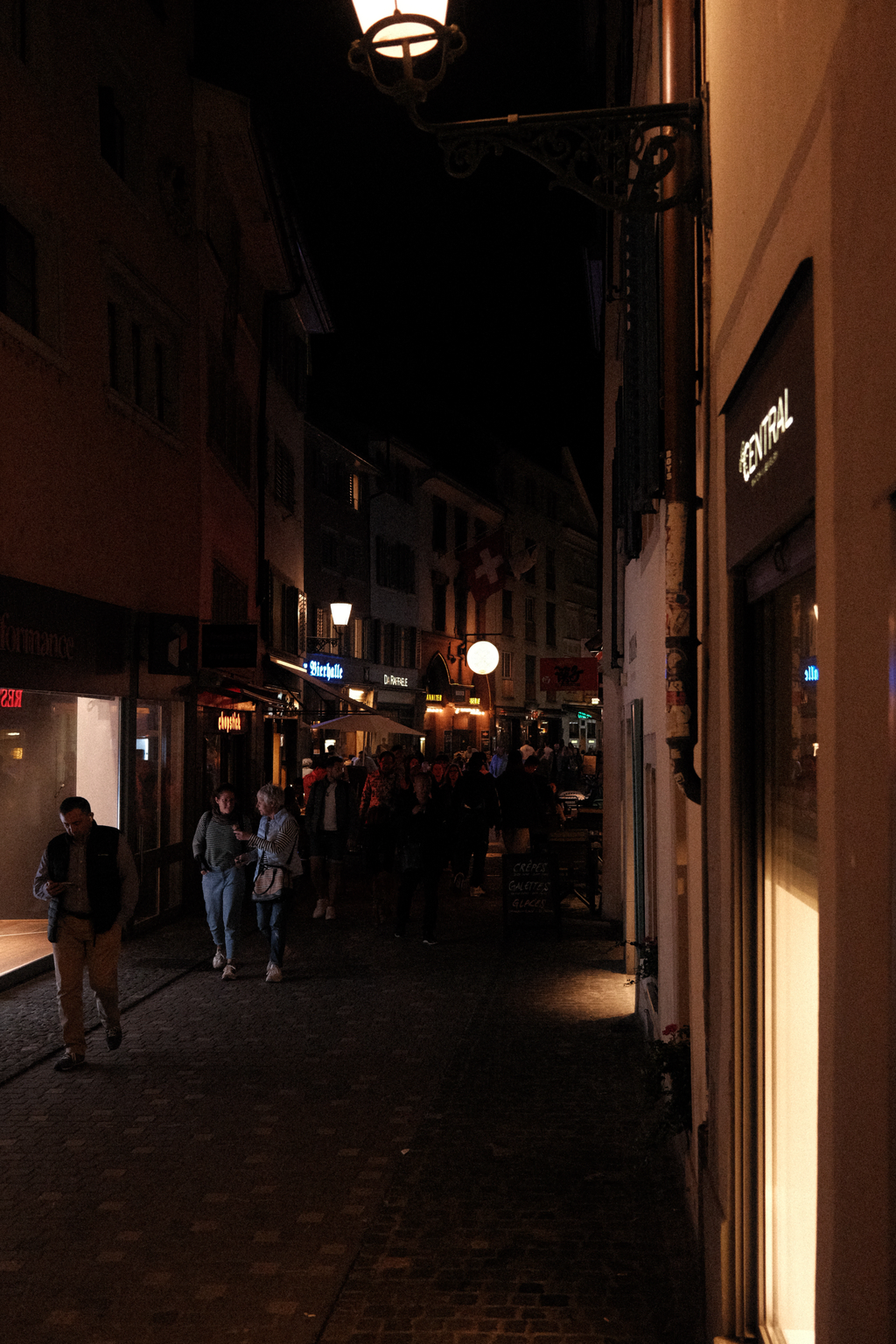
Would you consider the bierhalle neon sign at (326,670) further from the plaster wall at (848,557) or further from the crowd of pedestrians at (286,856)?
the plaster wall at (848,557)

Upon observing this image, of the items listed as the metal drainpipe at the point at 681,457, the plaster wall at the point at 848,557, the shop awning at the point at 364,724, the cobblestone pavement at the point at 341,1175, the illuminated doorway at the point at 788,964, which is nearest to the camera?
the plaster wall at the point at 848,557

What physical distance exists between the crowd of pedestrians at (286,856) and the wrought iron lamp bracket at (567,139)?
5860 millimetres

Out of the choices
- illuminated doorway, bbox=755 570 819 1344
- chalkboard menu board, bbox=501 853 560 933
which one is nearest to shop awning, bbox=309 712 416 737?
chalkboard menu board, bbox=501 853 560 933

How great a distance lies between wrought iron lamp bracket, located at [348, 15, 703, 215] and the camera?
5.30m

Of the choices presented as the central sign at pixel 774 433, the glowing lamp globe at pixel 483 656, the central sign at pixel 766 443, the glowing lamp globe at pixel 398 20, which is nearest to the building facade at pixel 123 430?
the glowing lamp globe at pixel 398 20

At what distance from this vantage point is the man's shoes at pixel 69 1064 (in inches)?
361

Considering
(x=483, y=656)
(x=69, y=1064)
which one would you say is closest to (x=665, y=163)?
(x=69, y=1064)

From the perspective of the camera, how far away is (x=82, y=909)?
938cm

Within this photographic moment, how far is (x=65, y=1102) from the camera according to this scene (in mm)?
8406

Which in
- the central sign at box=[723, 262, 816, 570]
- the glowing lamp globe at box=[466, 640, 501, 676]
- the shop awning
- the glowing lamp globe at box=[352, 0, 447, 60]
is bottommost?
the shop awning

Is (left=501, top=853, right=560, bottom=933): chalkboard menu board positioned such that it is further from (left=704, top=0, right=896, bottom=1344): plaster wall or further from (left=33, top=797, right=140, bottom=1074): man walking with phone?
(left=704, top=0, right=896, bottom=1344): plaster wall

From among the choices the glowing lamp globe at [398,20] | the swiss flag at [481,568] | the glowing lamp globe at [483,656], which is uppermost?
the swiss flag at [481,568]

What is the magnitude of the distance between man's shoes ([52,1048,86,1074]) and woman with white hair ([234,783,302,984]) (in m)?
3.17

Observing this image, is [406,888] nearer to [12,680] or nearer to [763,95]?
[12,680]
